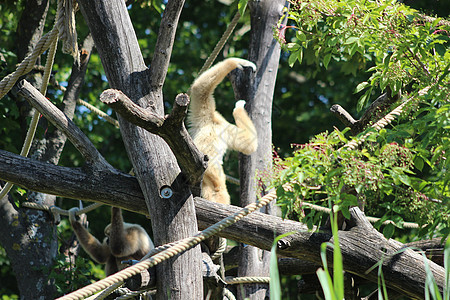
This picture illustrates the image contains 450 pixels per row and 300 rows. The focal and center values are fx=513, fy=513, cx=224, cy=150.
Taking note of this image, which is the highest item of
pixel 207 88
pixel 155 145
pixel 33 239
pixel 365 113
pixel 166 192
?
pixel 207 88

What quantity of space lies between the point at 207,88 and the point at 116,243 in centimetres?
242

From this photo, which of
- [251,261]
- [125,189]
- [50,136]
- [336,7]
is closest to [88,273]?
[50,136]

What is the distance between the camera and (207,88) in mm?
5113

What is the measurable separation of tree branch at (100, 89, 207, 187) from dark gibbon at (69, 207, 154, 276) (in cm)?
280

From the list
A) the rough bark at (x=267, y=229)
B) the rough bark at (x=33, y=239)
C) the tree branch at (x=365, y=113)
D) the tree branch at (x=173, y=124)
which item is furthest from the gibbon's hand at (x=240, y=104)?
the rough bark at (x=33, y=239)

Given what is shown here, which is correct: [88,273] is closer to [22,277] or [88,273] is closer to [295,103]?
[22,277]

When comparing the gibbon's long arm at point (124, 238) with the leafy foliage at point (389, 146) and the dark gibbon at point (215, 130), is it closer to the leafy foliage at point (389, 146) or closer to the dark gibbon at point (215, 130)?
the dark gibbon at point (215, 130)

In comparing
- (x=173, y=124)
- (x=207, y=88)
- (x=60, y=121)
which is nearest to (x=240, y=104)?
(x=207, y=88)

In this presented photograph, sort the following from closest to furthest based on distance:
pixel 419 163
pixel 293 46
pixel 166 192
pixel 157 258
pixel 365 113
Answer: pixel 419 163
pixel 157 258
pixel 293 46
pixel 166 192
pixel 365 113

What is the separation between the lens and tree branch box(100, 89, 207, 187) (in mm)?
2887

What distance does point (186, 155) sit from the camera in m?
3.38

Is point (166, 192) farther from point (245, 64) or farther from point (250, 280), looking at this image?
point (245, 64)

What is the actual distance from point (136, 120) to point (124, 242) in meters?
3.67

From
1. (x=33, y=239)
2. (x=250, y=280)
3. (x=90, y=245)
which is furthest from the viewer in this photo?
(x=90, y=245)
